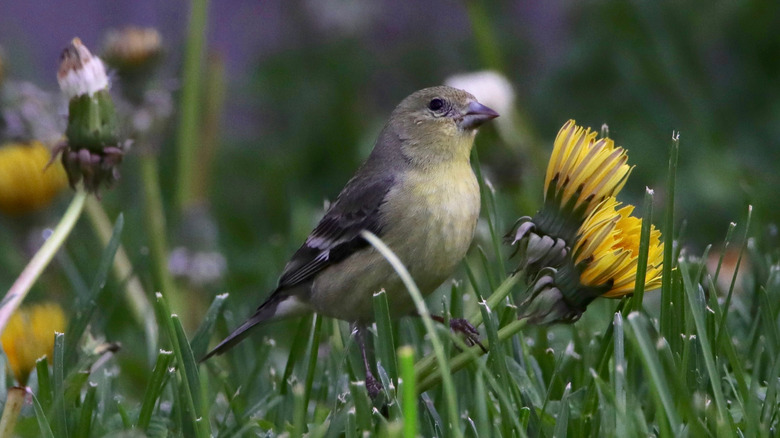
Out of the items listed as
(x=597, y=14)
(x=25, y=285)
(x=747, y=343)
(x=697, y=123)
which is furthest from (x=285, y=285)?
(x=597, y=14)

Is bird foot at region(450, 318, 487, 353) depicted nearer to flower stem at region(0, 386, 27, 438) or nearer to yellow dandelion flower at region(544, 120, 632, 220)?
yellow dandelion flower at region(544, 120, 632, 220)

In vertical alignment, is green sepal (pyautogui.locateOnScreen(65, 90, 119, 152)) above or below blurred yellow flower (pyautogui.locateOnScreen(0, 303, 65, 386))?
above

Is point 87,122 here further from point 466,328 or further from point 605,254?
point 605,254

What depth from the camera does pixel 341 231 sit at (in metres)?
2.60

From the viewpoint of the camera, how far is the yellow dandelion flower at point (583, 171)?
185 centimetres

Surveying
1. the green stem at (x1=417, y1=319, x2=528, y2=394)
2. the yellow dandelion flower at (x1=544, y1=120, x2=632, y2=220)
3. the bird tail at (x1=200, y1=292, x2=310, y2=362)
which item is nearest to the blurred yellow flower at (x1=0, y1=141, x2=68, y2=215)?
the bird tail at (x1=200, y1=292, x2=310, y2=362)

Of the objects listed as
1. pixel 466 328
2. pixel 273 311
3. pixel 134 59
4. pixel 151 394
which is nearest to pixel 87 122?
pixel 151 394

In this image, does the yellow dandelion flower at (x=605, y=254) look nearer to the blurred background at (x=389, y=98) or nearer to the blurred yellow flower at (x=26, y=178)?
the blurred background at (x=389, y=98)

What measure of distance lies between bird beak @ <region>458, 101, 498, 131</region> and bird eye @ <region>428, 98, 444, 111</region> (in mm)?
75

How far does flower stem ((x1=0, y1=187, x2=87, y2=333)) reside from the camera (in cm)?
195

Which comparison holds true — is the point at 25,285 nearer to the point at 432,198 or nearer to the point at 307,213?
the point at 432,198

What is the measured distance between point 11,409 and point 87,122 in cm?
58

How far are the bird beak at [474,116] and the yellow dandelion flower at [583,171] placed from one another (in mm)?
651

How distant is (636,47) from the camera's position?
15.0 feet
